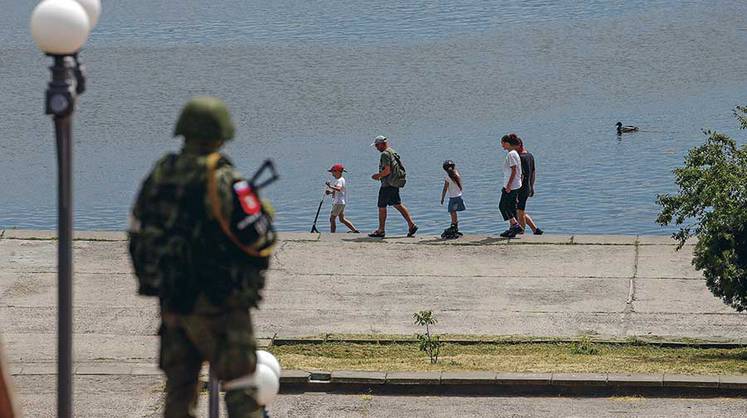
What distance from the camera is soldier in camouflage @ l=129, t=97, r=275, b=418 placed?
22.0 feet

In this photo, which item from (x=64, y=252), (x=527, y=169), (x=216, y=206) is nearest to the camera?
(x=216, y=206)

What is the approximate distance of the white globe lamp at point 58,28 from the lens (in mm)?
7988

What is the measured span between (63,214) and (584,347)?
7501 mm

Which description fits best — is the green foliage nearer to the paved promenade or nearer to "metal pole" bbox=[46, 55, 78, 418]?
the paved promenade

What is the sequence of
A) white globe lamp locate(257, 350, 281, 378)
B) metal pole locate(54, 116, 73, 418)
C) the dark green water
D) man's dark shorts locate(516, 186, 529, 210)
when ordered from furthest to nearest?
1. the dark green water
2. man's dark shorts locate(516, 186, 529, 210)
3. metal pole locate(54, 116, 73, 418)
4. white globe lamp locate(257, 350, 281, 378)

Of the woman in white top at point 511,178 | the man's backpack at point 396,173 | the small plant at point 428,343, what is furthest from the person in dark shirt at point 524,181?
the small plant at point 428,343

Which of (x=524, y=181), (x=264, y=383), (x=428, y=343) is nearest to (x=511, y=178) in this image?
(x=524, y=181)

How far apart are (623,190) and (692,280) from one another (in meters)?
13.6

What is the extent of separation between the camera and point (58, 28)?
798 centimetres

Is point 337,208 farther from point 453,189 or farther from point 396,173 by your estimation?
point 453,189

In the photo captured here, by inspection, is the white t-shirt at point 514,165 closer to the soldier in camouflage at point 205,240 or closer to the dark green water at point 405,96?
the dark green water at point 405,96

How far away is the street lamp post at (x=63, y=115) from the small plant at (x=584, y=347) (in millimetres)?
7039

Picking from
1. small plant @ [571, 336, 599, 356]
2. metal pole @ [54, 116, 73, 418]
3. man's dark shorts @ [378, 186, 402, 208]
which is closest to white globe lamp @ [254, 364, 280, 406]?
metal pole @ [54, 116, 73, 418]

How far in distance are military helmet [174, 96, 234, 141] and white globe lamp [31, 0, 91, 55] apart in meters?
1.49
